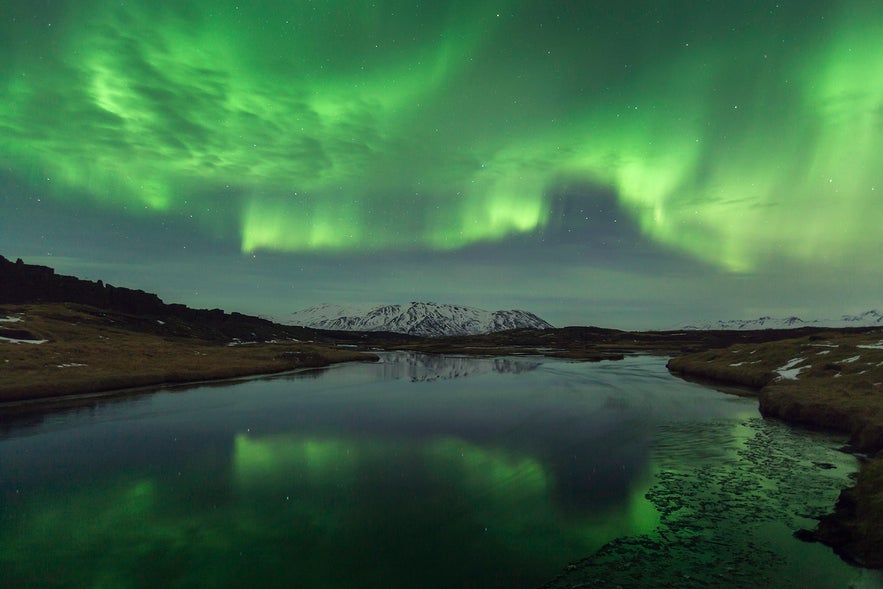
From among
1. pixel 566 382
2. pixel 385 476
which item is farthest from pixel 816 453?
pixel 566 382

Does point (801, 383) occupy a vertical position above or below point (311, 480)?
above

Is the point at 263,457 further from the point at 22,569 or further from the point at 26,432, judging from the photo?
the point at 26,432

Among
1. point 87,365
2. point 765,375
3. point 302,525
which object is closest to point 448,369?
point 765,375

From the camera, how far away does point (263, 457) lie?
2644 centimetres

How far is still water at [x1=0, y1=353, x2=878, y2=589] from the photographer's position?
13789 mm

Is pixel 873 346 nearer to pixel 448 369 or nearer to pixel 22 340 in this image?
pixel 448 369

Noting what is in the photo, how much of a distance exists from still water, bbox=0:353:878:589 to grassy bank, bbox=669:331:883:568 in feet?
3.91

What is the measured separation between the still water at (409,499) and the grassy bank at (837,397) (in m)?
1.19

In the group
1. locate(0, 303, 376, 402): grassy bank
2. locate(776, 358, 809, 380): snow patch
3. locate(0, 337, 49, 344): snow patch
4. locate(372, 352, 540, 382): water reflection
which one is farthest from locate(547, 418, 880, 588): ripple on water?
locate(0, 337, 49, 344): snow patch

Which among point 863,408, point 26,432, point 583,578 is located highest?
point 863,408

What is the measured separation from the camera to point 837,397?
112 ft

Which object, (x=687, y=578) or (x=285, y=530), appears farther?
(x=285, y=530)

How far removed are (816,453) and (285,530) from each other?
1123 inches

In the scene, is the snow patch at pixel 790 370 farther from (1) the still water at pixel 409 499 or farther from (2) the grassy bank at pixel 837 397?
(1) the still water at pixel 409 499
